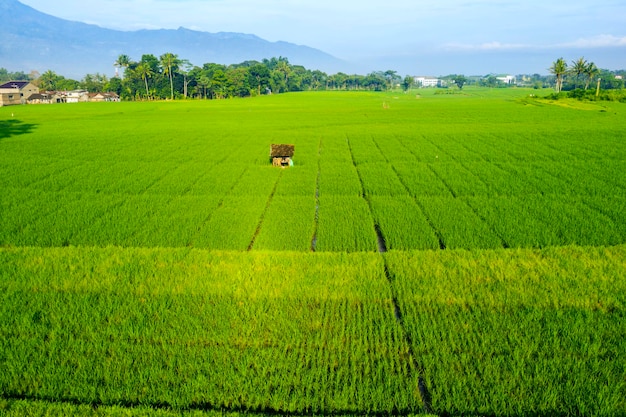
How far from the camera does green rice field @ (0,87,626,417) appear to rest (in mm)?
4910

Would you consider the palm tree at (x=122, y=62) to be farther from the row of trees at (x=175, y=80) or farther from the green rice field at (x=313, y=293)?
the green rice field at (x=313, y=293)

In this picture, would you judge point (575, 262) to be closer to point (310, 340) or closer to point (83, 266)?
point (310, 340)

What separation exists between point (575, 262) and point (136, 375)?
7924mm

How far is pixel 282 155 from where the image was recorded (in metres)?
18.3

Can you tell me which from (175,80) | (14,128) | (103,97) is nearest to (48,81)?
(103,97)

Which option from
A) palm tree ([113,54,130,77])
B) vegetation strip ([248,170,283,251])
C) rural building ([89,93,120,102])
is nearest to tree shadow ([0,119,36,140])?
vegetation strip ([248,170,283,251])

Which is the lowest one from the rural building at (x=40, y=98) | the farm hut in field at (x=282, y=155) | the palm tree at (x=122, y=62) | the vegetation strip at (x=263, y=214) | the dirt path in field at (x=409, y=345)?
the dirt path in field at (x=409, y=345)

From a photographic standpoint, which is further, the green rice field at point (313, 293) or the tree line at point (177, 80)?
the tree line at point (177, 80)

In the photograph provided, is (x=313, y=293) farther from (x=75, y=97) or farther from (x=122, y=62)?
Answer: (x=75, y=97)

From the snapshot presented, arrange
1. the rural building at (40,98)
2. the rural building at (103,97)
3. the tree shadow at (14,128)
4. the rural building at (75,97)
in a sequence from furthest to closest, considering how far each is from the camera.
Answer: the rural building at (75,97) → the rural building at (103,97) → the rural building at (40,98) → the tree shadow at (14,128)

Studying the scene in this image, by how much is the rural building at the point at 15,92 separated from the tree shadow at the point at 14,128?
40.6m

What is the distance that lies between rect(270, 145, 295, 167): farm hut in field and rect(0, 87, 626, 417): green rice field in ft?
7.11

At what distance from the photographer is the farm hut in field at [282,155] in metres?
18.3

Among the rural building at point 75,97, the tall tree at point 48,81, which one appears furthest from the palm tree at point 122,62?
the tall tree at point 48,81
